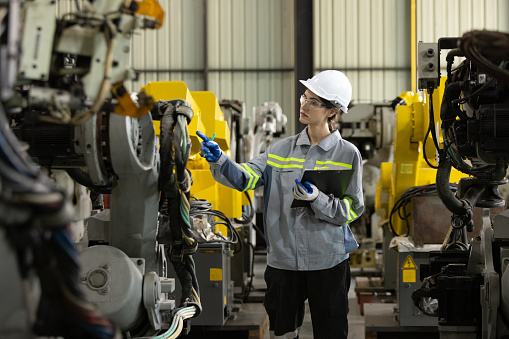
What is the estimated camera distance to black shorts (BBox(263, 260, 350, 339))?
3.01 meters

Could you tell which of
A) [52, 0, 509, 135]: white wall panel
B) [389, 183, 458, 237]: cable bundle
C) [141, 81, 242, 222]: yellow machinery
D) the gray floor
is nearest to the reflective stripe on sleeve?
[141, 81, 242, 222]: yellow machinery

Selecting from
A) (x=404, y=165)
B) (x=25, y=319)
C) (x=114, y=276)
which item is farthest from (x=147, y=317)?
(x=404, y=165)

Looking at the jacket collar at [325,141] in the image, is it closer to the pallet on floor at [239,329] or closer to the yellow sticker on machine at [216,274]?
the yellow sticker on machine at [216,274]

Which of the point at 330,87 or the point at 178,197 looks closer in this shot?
the point at 178,197

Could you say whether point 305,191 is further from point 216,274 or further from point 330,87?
point 216,274

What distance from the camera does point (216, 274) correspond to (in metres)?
4.27

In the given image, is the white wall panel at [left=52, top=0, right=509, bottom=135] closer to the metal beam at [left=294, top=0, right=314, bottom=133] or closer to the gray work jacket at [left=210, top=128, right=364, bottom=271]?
the metal beam at [left=294, top=0, right=314, bottom=133]

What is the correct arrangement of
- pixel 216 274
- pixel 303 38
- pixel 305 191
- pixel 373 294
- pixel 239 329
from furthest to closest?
pixel 303 38 → pixel 373 294 → pixel 239 329 → pixel 216 274 → pixel 305 191

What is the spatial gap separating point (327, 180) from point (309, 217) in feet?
0.65

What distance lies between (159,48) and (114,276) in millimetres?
9402

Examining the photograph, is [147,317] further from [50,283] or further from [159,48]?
[159,48]

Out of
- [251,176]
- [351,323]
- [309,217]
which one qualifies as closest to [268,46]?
[351,323]

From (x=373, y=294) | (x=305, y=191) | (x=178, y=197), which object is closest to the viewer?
(x=178, y=197)

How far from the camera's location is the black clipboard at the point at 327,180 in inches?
117
